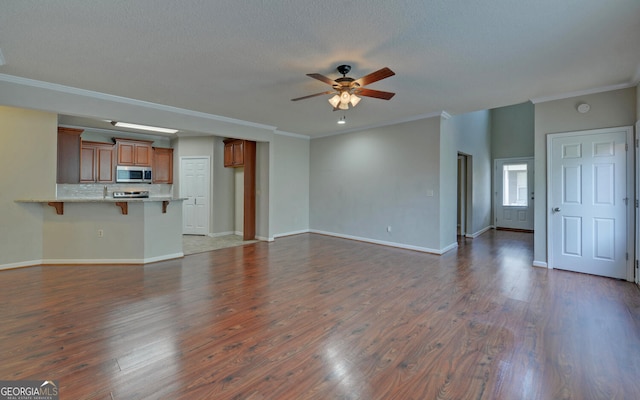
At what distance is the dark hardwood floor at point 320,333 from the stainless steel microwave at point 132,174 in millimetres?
3006

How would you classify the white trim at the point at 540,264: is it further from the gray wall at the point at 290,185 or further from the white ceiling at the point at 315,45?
the gray wall at the point at 290,185

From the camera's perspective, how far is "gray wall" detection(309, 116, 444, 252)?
5.41 meters

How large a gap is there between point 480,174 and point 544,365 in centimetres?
647

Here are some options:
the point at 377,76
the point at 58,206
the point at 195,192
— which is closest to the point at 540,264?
the point at 377,76

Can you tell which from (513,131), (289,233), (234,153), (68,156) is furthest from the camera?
(513,131)

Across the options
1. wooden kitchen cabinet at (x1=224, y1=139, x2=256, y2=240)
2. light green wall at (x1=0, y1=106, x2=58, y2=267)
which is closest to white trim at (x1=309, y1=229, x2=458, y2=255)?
wooden kitchen cabinet at (x1=224, y1=139, x2=256, y2=240)

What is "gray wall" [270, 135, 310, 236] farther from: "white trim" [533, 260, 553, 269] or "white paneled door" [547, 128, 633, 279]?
"white paneled door" [547, 128, 633, 279]

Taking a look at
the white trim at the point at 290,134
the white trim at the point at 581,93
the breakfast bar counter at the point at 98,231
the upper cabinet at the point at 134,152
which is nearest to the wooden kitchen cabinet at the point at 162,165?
the upper cabinet at the point at 134,152

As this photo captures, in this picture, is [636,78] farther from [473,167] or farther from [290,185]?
[290,185]

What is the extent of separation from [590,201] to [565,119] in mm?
1221

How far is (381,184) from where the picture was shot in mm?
6164

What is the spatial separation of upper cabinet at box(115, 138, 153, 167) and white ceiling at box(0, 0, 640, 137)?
10.7 ft

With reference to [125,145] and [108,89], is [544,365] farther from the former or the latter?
[125,145]

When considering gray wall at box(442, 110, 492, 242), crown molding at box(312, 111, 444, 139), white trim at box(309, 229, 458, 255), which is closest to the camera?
crown molding at box(312, 111, 444, 139)
